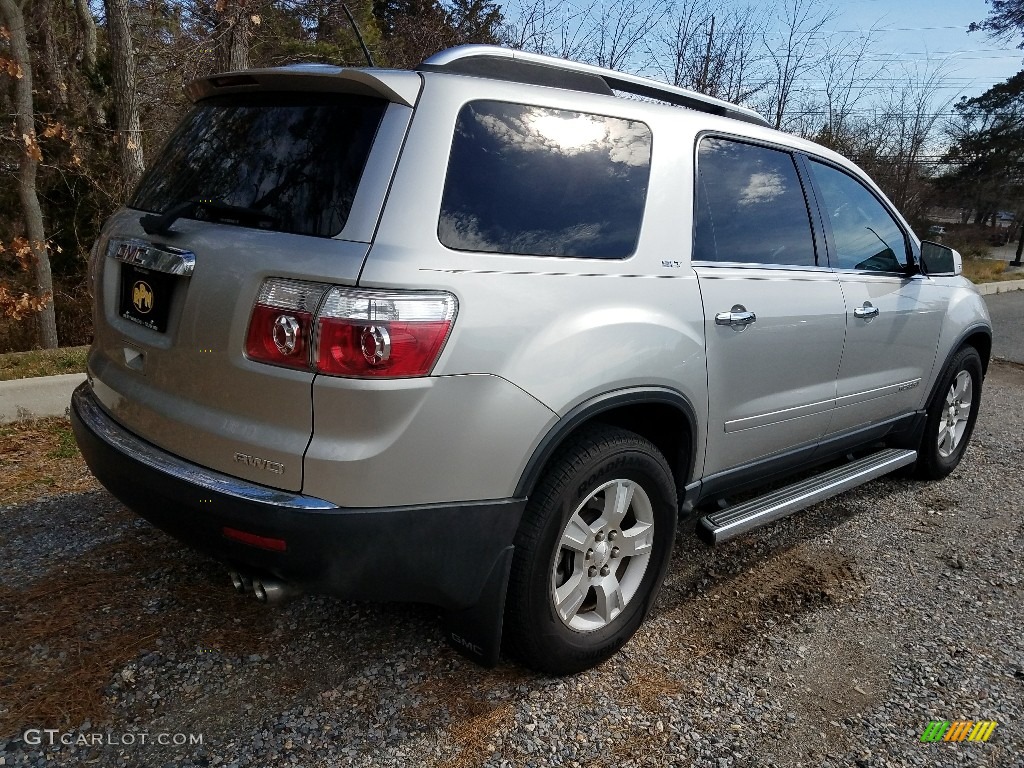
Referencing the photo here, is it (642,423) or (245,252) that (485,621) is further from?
(245,252)

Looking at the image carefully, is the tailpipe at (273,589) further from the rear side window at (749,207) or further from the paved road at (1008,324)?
the paved road at (1008,324)

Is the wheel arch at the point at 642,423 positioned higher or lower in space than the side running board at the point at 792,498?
higher

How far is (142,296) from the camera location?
2.33m

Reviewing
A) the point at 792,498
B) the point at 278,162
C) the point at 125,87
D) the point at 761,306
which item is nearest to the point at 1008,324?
the point at 792,498

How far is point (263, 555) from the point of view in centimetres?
204

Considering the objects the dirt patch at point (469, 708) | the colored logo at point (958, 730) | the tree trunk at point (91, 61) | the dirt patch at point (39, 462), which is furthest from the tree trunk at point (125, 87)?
the colored logo at point (958, 730)

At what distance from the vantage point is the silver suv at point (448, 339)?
1979 millimetres

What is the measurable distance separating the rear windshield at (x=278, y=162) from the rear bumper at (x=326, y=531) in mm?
738

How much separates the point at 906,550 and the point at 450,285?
300 cm

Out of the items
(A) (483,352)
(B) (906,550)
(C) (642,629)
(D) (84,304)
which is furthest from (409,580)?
(D) (84,304)

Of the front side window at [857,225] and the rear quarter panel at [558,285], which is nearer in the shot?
the rear quarter panel at [558,285]

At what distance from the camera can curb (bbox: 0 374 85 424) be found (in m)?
4.62

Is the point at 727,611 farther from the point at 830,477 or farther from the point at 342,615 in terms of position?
the point at 342,615

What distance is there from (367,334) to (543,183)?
2.64 feet
